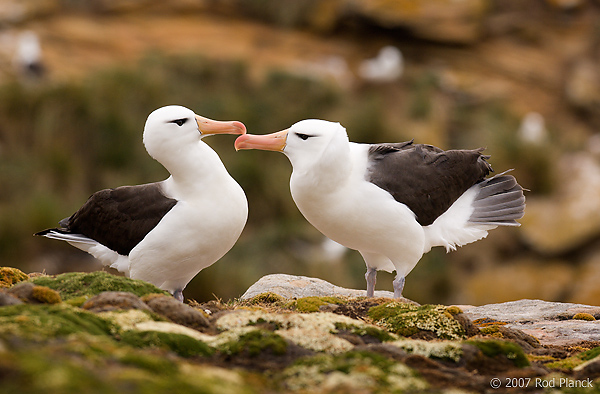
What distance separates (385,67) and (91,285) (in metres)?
24.0

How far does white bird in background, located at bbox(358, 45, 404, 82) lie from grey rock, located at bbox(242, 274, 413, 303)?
65.9 ft

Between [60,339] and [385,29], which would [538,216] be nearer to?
[385,29]

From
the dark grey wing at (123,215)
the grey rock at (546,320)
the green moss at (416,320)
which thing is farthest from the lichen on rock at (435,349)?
the dark grey wing at (123,215)

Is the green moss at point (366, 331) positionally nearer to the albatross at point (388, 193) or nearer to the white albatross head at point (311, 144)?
the albatross at point (388, 193)

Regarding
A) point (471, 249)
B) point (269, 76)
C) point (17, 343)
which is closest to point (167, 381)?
point (17, 343)

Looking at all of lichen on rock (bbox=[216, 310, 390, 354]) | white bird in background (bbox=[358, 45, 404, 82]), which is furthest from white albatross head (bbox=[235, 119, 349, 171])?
white bird in background (bbox=[358, 45, 404, 82])

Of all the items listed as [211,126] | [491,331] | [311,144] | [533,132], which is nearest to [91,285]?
[211,126]

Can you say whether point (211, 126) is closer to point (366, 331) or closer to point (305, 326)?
point (305, 326)

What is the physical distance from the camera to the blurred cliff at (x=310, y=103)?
1781cm

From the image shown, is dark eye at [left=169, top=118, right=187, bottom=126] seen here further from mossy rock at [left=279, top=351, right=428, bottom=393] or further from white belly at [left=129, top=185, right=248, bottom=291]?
mossy rock at [left=279, top=351, right=428, bottom=393]

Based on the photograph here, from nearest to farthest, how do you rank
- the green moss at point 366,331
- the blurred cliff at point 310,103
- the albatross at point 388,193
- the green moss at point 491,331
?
the green moss at point 366,331 → the green moss at point 491,331 → the albatross at point 388,193 → the blurred cliff at point 310,103

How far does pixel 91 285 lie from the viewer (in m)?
6.84

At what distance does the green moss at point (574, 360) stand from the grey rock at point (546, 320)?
94 cm

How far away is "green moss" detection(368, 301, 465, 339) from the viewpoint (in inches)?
267
